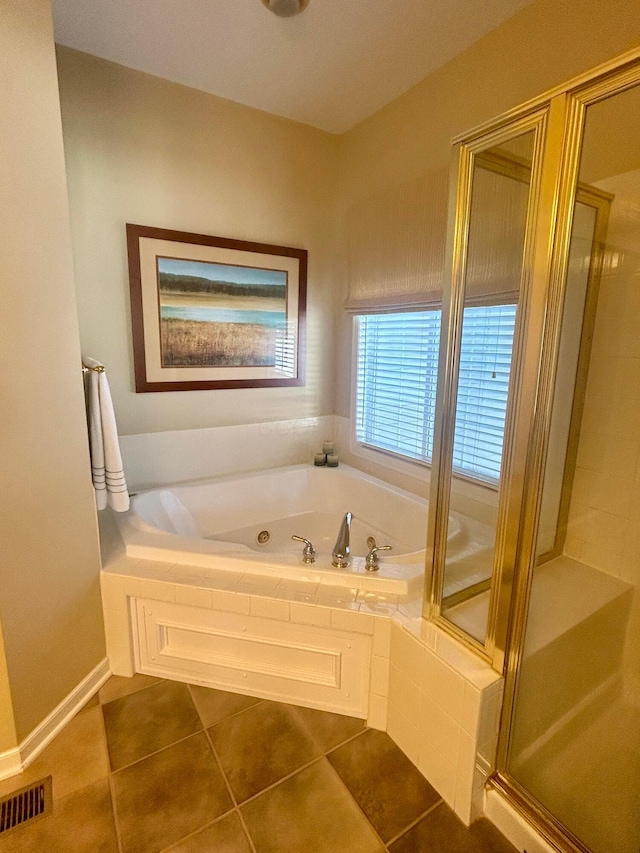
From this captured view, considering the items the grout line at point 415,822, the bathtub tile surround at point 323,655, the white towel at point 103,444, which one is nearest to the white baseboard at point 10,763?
the bathtub tile surround at point 323,655

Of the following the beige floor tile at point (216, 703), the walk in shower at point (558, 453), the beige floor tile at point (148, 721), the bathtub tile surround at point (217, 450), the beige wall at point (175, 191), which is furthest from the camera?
the bathtub tile surround at point (217, 450)

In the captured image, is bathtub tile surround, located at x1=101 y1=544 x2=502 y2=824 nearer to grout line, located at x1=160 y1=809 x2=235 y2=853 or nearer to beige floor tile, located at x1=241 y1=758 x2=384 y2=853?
beige floor tile, located at x1=241 y1=758 x2=384 y2=853

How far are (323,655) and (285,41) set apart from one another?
2592 millimetres

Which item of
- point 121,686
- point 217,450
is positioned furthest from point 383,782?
point 217,450

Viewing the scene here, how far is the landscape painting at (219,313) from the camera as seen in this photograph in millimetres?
2336

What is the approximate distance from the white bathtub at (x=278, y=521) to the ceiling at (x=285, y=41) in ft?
7.02

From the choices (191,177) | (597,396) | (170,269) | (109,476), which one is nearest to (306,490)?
(109,476)

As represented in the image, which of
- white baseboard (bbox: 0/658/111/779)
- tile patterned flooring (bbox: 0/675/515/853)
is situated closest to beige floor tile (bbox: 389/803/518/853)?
tile patterned flooring (bbox: 0/675/515/853)

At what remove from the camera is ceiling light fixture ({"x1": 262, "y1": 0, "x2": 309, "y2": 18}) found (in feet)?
5.37

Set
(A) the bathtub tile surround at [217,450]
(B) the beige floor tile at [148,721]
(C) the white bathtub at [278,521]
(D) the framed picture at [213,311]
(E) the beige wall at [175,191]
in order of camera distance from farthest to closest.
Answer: (A) the bathtub tile surround at [217,450], (D) the framed picture at [213,311], (E) the beige wall at [175,191], (C) the white bathtub at [278,521], (B) the beige floor tile at [148,721]

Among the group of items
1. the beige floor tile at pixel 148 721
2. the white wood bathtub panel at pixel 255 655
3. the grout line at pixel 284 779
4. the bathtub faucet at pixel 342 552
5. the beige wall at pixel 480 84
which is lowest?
the grout line at pixel 284 779

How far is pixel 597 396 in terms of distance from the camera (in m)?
1.63

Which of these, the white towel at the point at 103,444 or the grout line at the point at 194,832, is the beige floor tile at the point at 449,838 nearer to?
the grout line at the point at 194,832

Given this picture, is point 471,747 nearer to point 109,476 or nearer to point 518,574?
point 518,574
